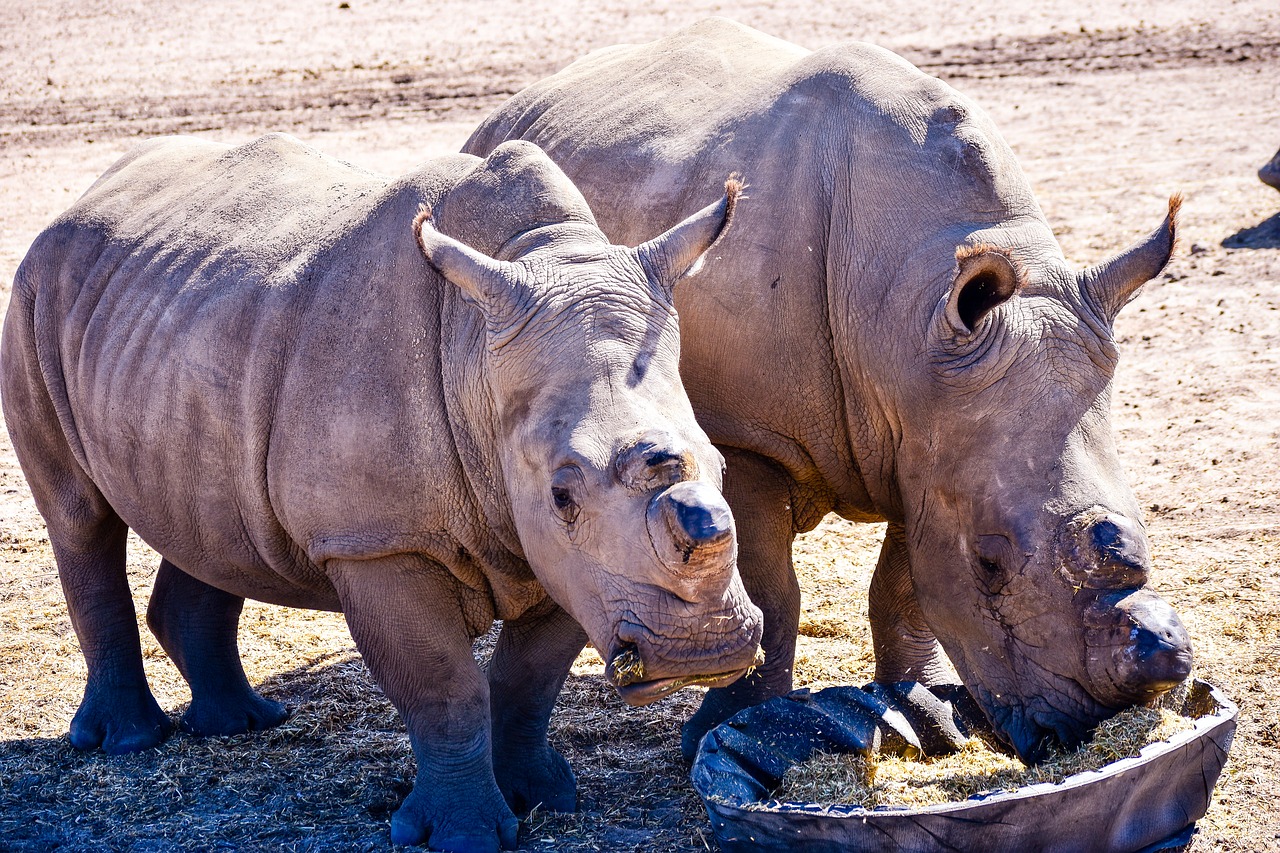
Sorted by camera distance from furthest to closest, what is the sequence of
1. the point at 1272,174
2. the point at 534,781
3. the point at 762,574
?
the point at 1272,174
the point at 762,574
the point at 534,781

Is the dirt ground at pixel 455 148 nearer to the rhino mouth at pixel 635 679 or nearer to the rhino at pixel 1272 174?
the rhino at pixel 1272 174

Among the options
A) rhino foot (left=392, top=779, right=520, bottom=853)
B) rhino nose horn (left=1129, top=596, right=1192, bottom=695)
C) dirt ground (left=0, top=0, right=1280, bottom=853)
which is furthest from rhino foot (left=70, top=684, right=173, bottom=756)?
rhino nose horn (left=1129, top=596, right=1192, bottom=695)

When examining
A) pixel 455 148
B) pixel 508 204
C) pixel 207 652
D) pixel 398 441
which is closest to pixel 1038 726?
pixel 398 441

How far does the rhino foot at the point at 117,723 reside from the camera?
19.9ft

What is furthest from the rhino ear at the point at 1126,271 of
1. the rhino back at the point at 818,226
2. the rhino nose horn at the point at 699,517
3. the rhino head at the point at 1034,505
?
the rhino nose horn at the point at 699,517

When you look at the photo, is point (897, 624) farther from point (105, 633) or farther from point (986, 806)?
point (105, 633)

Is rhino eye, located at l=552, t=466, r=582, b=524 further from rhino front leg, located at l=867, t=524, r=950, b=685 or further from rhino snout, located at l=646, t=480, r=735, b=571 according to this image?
rhino front leg, located at l=867, t=524, r=950, b=685

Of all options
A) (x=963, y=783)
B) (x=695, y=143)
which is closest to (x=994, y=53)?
(x=695, y=143)

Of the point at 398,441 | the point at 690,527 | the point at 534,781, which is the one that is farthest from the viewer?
the point at 534,781

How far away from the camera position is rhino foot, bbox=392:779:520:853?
196 inches

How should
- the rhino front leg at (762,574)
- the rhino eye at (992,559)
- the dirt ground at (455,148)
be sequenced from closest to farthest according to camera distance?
the rhino eye at (992,559)
the dirt ground at (455,148)
the rhino front leg at (762,574)

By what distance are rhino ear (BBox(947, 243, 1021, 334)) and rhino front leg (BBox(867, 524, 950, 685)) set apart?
52.6 inches

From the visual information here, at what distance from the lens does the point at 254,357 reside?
520 cm

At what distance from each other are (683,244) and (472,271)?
70 cm
